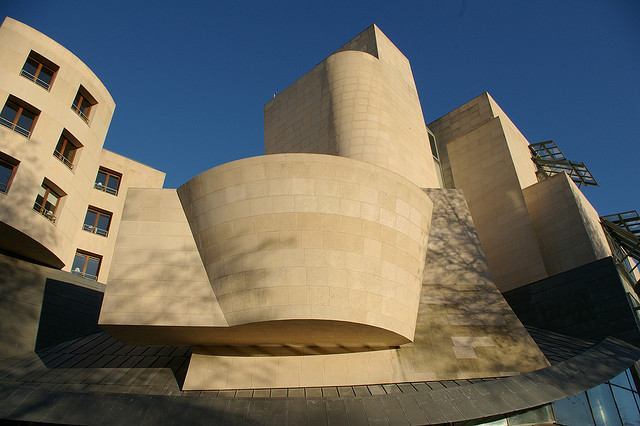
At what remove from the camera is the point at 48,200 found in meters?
25.0

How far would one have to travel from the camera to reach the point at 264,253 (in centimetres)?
1544

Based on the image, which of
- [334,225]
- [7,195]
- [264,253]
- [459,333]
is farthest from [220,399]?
[7,195]

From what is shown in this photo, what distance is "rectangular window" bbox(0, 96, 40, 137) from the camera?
23195mm

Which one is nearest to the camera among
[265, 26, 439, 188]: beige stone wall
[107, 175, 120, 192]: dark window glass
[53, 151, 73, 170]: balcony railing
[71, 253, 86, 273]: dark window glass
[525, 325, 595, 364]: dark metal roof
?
[525, 325, 595, 364]: dark metal roof

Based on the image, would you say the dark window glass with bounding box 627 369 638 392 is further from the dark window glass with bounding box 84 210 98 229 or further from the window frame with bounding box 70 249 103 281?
the dark window glass with bounding box 84 210 98 229

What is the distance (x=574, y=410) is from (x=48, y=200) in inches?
1036

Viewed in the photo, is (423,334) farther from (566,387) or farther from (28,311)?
(28,311)

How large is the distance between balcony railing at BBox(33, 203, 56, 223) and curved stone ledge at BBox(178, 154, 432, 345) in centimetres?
1168

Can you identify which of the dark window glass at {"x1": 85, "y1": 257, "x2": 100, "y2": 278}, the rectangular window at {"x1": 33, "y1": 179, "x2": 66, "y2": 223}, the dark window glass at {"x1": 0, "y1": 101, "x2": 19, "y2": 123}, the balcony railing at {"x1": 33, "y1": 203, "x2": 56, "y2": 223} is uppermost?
the dark window glass at {"x1": 0, "y1": 101, "x2": 19, "y2": 123}

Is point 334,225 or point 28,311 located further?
point 28,311

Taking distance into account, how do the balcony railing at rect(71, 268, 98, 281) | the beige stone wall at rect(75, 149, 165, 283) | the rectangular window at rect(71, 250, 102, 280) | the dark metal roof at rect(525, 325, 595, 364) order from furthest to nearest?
the beige stone wall at rect(75, 149, 165, 283), the rectangular window at rect(71, 250, 102, 280), the balcony railing at rect(71, 268, 98, 281), the dark metal roof at rect(525, 325, 595, 364)

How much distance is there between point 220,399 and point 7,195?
15600 millimetres

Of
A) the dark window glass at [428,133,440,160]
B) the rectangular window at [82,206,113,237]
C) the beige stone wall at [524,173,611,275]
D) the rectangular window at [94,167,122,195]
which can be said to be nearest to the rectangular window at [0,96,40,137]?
the rectangular window at [82,206,113,237]

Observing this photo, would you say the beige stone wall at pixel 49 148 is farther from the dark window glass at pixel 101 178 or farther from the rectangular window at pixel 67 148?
the dark window glass at pixel 101 178
